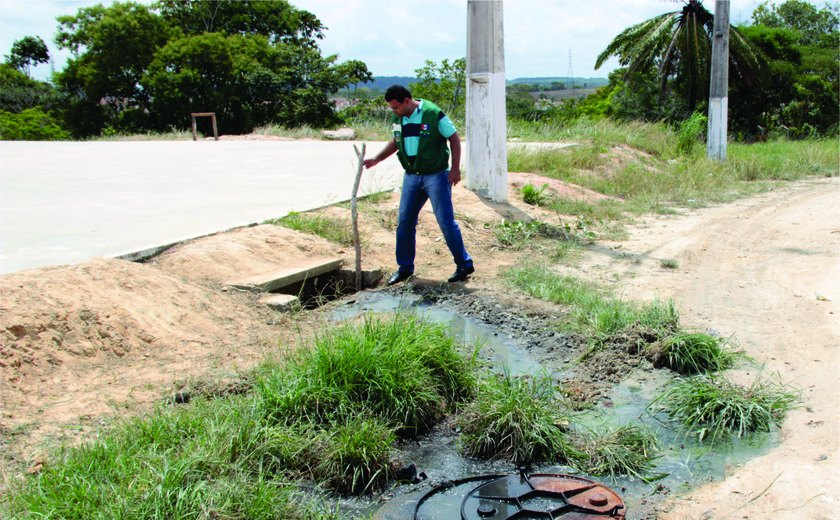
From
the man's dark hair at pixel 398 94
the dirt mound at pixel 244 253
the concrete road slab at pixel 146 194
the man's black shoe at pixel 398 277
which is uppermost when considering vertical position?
the man's dark hair at pixel 398 94

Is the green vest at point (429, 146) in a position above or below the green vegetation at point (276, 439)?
above

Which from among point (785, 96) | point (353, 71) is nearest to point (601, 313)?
point (785, 96)

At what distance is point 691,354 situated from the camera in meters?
4.95

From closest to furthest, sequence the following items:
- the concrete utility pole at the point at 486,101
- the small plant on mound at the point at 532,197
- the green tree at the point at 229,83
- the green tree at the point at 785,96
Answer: the concrete utility pole at the point at 486,101 → the small plant on mound at the point at 532,197 → the green tree at the point at 785,96 → the green tree at the point at 229,83

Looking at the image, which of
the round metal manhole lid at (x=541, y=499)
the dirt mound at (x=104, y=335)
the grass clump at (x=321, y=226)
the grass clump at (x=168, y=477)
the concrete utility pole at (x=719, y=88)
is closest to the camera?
the grass clump at (x=168, y=477)

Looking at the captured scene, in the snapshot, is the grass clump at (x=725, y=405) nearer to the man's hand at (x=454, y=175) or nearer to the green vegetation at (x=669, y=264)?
the man's hand at (x=454, y=175)

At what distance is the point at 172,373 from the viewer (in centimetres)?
481

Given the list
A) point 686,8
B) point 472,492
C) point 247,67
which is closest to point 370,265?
point 472,492

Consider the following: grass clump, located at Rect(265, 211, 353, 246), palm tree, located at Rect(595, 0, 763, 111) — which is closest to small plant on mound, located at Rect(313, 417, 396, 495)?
grass clump, located at Rect(265, 211, 353, 246)

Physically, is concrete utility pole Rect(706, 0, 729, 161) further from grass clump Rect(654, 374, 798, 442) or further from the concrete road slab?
grass clump Rect(654, 374, 798, 442)

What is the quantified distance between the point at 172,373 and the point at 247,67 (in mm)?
34044

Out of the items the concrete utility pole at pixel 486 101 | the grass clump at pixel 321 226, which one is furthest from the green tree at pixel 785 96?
the grass clump at pixel 321 226

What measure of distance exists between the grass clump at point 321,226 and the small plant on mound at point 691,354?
3938 millimetres

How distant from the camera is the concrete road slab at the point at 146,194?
282 inches
